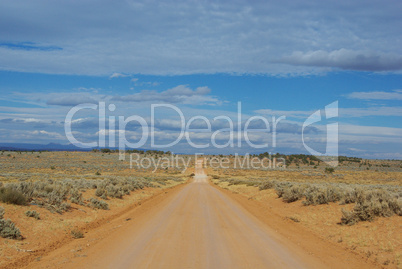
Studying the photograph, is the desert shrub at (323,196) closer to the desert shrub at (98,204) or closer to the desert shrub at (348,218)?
the desert shrub at (348,218)

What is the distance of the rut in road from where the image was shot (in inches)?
297

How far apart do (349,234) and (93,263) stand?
345 inches

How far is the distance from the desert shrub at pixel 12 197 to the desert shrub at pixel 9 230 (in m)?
2.39

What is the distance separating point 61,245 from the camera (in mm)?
9531

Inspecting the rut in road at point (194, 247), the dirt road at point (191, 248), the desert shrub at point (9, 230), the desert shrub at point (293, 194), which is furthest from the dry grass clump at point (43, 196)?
the desert shrub at point (293, 194)

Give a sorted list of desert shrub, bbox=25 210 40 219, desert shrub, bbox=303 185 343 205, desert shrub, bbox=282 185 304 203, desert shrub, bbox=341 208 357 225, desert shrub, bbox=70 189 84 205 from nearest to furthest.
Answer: desert shrub, bbox=25 210 40 219 → desert shrub, bbox=341 208 357 225 → desert shrub, bbox=70 189 84 205 → desert shrub, bbox=303 185 343 205 → desert shrub, bbox=282 185 304 203

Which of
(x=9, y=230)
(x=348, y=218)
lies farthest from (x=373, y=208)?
(x=9, y=230)

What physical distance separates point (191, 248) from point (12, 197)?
7.31 m

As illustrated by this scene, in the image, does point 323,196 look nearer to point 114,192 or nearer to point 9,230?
point 114,192

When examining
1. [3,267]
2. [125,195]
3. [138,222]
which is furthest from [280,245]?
[125,195]

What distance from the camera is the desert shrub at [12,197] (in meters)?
11.4

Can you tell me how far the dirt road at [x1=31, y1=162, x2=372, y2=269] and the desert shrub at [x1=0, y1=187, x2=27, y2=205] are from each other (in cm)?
389

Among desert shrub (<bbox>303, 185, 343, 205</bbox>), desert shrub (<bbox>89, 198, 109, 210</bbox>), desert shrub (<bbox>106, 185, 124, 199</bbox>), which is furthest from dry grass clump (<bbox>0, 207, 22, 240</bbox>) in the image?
desert shrub (<bbox>303, 185, 343, 205</bbox>)

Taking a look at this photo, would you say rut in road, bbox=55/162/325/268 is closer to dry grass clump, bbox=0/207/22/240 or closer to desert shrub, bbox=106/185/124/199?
dry grass clump, bbox=0/207/22/240
